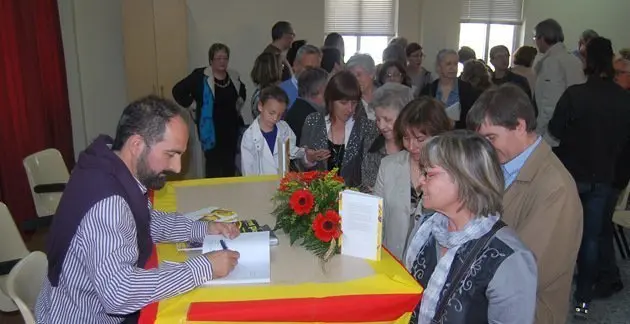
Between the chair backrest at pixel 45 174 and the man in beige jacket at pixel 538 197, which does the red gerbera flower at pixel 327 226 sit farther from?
the chair backrest at pixel 45 174

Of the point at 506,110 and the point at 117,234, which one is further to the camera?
the point at 506,110

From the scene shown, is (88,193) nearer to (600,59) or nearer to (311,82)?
(311,82)

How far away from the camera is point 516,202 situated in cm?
187

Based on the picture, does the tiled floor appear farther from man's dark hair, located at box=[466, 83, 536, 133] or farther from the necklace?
the necklace

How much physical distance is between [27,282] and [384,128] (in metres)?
1.65

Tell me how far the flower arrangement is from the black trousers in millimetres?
3313

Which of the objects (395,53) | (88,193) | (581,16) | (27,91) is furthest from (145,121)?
(581,16)

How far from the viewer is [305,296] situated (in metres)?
1.61

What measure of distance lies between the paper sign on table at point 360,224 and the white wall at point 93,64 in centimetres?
427

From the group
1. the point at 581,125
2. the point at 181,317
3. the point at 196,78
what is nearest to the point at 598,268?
the point at 581,125

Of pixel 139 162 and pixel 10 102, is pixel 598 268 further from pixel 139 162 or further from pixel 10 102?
pixel 10 102

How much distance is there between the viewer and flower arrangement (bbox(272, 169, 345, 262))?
6.00 feet

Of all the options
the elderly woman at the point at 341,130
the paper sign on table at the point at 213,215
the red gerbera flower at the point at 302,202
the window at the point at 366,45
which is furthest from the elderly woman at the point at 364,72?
the window at the point at 366,45

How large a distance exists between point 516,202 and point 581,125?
1821 millimetres
